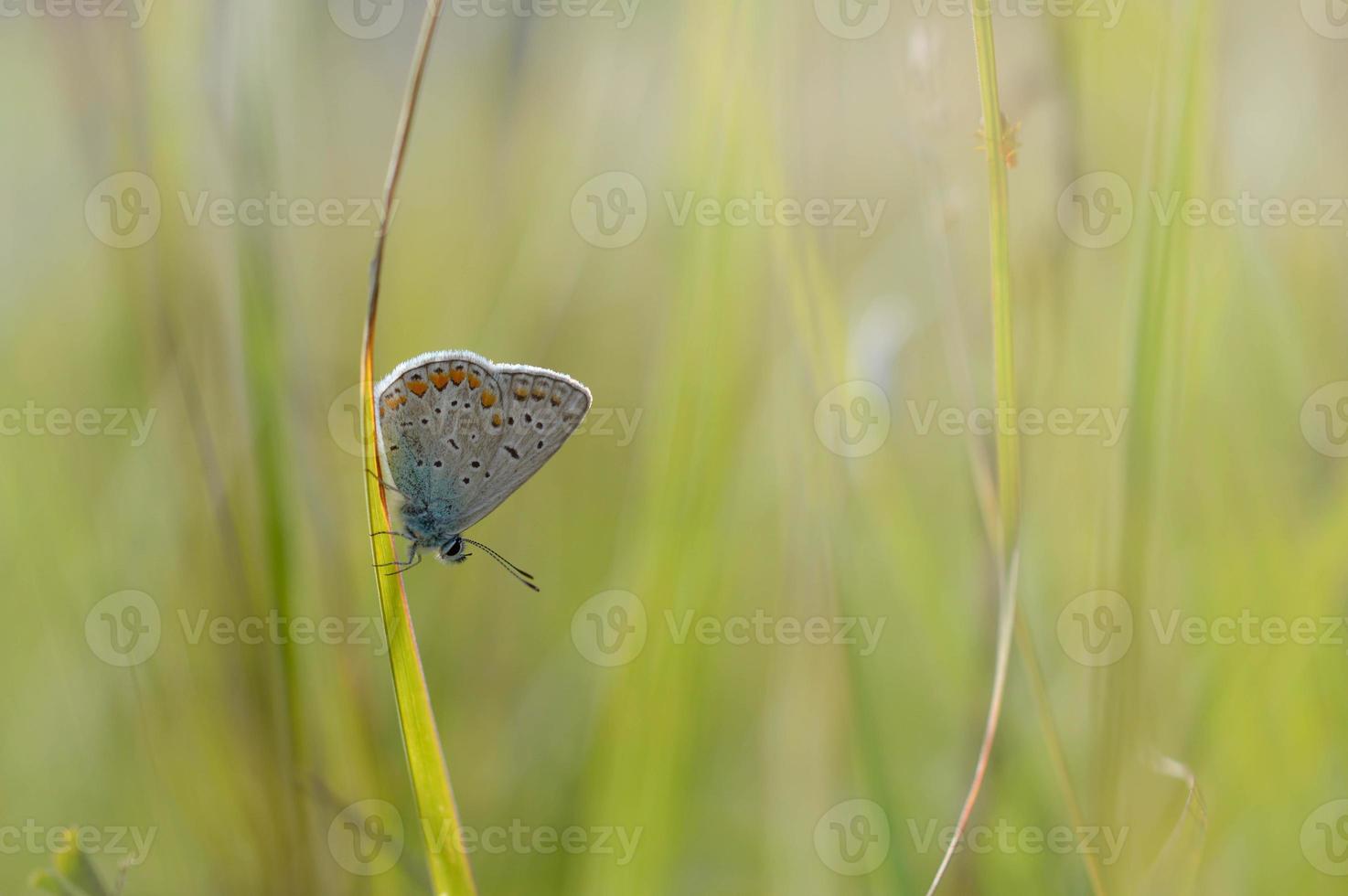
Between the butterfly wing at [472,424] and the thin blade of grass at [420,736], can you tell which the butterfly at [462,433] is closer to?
the butterfly wing at [472,424]

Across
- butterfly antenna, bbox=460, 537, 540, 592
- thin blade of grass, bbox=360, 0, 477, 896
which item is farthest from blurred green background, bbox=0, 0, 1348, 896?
thin blade of grass, bbox=360, 0, 477, 896

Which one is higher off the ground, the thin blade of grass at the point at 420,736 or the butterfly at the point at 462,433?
the butterfly at the point at 462,433

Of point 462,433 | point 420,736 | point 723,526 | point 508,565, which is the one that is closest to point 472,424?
point 462,433

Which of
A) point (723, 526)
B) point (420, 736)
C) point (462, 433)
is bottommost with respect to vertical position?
point (420, 736)

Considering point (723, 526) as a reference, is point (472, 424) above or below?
above

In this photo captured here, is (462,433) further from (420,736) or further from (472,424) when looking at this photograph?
(420,736)

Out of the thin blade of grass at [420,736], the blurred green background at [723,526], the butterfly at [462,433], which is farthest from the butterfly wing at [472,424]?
the thin blade of grass at [420,736]

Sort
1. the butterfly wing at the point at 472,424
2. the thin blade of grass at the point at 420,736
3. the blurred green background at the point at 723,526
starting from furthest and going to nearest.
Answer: the butterfly wing at the point at 472,424 < the blurred green background at the point at 723,526 < the thin blade of grass at the point at 420,736

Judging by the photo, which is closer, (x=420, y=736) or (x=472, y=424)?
(x=420, y=736)
